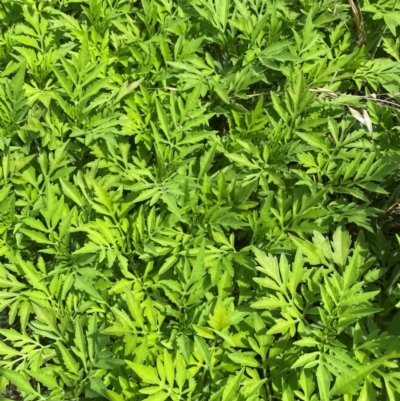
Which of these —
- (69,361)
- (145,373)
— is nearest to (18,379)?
(69,361)

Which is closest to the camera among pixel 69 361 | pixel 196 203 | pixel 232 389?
pixel 232 389

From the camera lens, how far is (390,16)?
97.7 inches

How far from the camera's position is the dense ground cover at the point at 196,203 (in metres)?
1.80

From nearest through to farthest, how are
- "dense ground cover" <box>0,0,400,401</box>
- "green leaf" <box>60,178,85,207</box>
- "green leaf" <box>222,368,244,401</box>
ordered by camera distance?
"green leaf" <box>222,368,244,401</box> → "dense ground cover" <box>0,0,400,401</box> → "green leaf" <box>60,178,85,207</box>

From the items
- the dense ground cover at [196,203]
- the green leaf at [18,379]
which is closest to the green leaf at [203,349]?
the dense ground cover at [196,203]

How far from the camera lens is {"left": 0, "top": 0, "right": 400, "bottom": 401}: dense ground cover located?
1.80m

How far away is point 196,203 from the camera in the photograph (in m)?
2.04

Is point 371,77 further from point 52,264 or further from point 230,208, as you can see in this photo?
point 52,264

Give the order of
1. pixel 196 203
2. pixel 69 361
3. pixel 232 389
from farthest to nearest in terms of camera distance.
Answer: pixel 196 203
pixel 69 361
pixel 232 389

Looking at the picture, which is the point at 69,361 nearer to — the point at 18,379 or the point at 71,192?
the point at 18,379

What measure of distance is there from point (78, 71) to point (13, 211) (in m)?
0.61

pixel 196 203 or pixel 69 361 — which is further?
pixel 196 203

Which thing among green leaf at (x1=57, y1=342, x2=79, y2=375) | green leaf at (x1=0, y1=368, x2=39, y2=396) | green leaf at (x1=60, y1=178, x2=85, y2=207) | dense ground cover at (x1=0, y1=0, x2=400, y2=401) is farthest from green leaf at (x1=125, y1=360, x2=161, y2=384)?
green leaf at (x1=60, y1=178, x2=85, y2=207)

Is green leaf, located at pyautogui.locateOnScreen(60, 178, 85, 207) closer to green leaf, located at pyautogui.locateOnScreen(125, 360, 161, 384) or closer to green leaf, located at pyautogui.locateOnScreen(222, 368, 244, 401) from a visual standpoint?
green leaf, located at pyautogui.locateOnScreen(125, 360, 161, 384)
